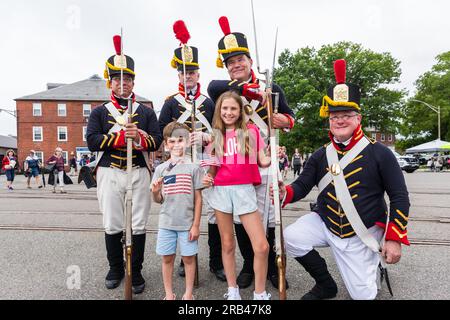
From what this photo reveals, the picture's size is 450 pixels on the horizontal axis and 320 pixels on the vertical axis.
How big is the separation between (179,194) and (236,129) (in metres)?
0.76

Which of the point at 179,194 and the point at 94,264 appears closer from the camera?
the point at 179,194

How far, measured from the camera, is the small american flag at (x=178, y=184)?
2961 millimetres

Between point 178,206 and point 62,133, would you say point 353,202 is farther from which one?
point 62,133

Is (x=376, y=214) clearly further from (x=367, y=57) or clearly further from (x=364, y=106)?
(x=367, y=57)

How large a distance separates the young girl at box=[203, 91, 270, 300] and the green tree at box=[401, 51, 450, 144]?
42131mm

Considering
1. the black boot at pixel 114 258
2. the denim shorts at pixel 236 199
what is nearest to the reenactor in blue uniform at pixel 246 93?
the denim shorts at pixel 236 199

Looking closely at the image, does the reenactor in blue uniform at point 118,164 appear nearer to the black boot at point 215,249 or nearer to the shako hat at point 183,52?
the shako hat at point 183,52

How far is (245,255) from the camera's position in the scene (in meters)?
3.33

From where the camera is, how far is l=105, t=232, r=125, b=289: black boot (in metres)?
3.28

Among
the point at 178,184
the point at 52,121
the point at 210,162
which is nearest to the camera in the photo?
the point at 210,162

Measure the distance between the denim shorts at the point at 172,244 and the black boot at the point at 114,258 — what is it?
62cm

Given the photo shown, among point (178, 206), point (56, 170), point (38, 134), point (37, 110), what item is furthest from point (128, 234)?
point (37, 110)

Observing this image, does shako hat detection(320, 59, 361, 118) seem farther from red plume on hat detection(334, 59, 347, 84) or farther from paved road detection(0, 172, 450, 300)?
paved road detection(0, 172, 450, 300)
